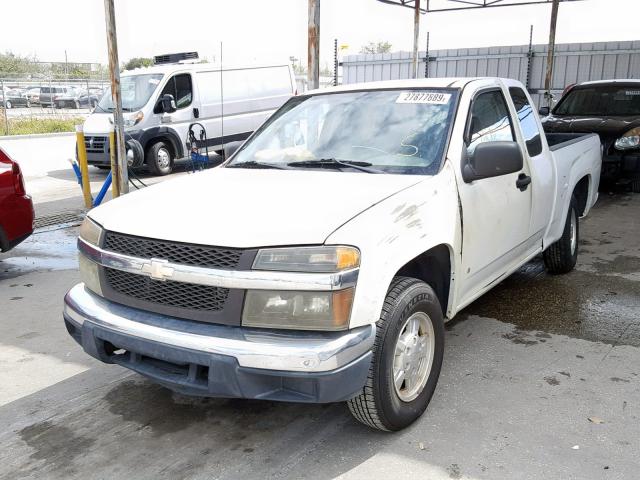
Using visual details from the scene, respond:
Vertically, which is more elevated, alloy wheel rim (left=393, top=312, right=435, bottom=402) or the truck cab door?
the truck cab door

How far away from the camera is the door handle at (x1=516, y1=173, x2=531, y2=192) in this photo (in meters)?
4.11

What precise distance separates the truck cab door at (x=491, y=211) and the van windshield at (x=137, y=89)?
31.9 feet

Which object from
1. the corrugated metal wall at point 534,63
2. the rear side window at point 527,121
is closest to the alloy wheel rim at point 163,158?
the rear side window at point 527,121

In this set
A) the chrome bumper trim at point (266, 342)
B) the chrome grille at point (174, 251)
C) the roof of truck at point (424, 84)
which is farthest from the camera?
the roof of truck at point (424, 84)

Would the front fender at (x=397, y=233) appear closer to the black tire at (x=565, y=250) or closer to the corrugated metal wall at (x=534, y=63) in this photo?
the black tire at (x=565, y=250)

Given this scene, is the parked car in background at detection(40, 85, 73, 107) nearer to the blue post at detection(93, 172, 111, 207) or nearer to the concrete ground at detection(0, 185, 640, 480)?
the blue post at detection(93, 172, 111, 207)

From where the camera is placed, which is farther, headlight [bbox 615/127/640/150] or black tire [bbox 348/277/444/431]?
headlight [bbox 615/127/640/150]

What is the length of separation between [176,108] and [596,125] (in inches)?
319

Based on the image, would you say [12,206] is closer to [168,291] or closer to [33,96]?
[168,291]

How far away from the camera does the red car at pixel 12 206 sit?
18.0 feet

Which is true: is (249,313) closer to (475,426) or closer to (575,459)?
(475,426)

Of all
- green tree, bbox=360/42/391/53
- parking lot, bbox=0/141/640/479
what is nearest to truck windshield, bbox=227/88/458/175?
parking lot, bbox=0/141/640/479

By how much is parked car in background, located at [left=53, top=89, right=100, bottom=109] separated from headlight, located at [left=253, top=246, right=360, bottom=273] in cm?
2859

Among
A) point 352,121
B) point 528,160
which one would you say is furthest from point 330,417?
point 528,160
